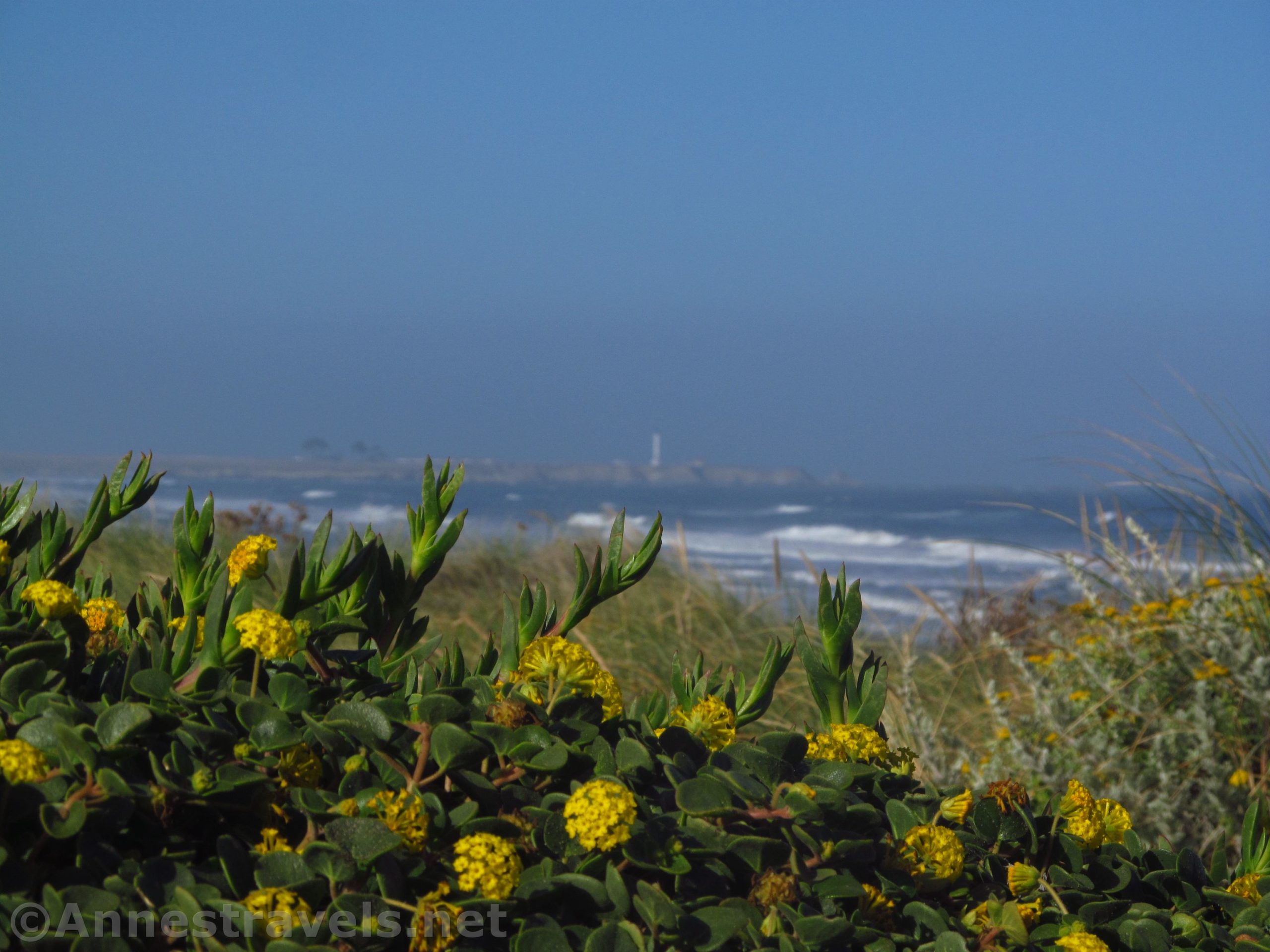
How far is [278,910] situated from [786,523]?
127 feet

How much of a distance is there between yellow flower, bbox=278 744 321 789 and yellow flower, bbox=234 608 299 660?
0.09 metres

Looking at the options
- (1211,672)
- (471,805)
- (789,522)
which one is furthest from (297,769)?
(789,522)

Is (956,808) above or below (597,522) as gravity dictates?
above

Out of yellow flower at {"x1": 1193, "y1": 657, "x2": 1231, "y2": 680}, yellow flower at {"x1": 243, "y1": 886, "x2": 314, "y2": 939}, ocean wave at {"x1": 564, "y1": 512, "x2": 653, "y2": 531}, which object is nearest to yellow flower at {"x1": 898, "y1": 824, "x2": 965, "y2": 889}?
yellow flower at {"x1": 243, "y1": 886, "x2": 314, "y2": 939}

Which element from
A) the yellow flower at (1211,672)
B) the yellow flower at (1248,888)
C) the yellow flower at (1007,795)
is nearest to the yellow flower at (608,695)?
the yellow flower at (1007,795)

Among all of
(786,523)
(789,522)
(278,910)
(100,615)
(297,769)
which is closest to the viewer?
(278,910)

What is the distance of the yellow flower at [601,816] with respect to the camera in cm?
95

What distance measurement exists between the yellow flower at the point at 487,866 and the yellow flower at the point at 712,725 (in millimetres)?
325

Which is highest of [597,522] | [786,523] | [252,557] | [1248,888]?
[252,557]

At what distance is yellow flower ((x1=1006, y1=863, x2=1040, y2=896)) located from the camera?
1124mm

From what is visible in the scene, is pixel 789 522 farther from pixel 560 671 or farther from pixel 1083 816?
pixel 560 671

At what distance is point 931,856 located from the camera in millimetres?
1104

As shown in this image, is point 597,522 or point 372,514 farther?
point 597,522

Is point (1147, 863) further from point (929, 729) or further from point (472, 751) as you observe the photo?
point (929, 729)
